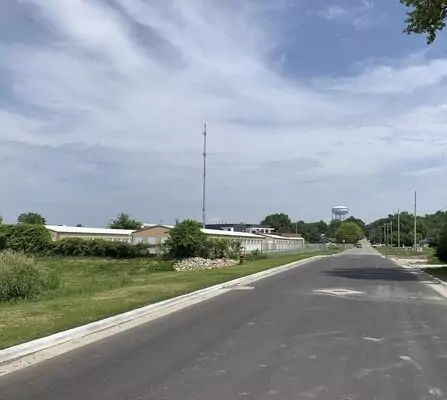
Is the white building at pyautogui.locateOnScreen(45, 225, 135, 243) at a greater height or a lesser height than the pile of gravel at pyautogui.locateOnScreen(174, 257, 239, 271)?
greater

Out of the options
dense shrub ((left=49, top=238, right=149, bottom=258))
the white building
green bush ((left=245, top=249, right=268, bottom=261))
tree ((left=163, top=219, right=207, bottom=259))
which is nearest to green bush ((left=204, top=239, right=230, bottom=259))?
tree ((left=163, top=219, right=207, bottom=259))

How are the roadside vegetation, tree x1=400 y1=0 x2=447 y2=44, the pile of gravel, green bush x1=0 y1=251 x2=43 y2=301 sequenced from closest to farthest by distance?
the roadside vegetation → green bush x1=0 y1=251 x2=43 y2=301 → tree x1=400 y1=0 x2=447 y2=44 → the pile of gravel

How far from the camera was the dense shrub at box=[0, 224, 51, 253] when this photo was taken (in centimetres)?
6291

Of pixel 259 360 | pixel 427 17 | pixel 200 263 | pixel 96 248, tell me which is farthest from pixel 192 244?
pixel 259 360

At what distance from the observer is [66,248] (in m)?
61.8

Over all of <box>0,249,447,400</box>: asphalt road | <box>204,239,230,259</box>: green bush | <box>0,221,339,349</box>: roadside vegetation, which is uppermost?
<box>204,239,230,259</box>: green bush

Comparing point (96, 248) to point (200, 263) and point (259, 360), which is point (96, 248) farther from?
point (259, 360)

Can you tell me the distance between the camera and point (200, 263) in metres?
46.9

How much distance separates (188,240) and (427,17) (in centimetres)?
2813

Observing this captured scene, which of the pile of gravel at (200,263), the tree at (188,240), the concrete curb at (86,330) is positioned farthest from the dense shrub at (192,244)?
the concrete curb at (86,330)

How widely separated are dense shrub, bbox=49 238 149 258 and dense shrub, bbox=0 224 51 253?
140cm

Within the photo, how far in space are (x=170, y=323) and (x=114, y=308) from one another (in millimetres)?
2191

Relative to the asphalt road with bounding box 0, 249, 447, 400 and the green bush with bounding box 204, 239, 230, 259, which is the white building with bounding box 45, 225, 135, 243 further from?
the asphalt road with bounding box 0, 249, 447, 400

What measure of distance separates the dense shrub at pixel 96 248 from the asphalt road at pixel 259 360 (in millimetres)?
44080
